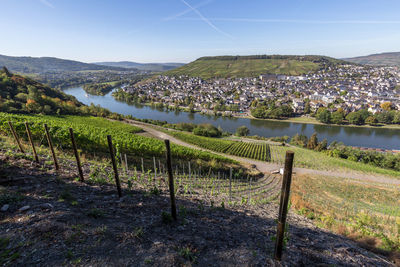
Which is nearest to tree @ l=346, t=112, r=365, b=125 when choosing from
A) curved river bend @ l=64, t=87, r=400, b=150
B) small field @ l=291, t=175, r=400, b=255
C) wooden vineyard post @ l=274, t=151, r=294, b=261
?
curved river bend @ l=64, t=87, r=400, b=150

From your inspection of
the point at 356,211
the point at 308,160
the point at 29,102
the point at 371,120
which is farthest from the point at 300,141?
the point at 29,102

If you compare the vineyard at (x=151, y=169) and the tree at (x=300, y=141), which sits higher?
the vineyard at (x=151, y=169)

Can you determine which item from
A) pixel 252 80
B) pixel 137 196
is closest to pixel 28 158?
pixel 137 196

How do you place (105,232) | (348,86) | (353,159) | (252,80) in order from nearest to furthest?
(105,232)
(353,159)
(348,86)
(252,80)

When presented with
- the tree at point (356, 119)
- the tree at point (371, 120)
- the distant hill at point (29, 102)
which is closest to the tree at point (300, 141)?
the tree at point (356, 119)

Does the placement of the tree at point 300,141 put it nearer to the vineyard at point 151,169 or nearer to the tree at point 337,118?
the vineyard at point 151,169

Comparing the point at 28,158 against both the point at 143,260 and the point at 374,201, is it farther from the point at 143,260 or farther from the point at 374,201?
the point at 374,201

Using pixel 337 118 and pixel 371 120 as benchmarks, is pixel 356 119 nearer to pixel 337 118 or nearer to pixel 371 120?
pixel 371 120
